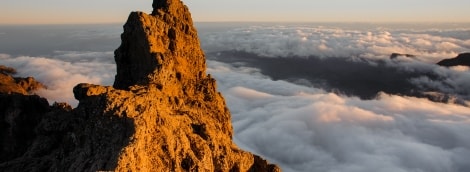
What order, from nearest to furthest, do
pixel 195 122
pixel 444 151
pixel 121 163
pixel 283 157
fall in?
pixel 121 163, pixel 195 122, pixel 283 157, pixel 444 151

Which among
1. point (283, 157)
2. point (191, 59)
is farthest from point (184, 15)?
point (283, 157)

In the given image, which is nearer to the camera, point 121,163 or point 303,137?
point 121,163

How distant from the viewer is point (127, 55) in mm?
38656

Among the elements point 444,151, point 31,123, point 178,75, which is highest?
point 178,75

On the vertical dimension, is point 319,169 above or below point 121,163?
below

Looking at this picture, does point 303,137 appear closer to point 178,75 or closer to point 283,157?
point 283,157

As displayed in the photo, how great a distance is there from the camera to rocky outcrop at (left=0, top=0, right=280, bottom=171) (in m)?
23.0

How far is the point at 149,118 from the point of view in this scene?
79.9 feet

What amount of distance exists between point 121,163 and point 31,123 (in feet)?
66.7

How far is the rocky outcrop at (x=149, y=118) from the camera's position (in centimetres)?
2302

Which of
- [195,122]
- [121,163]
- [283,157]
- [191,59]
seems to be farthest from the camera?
[283,157]

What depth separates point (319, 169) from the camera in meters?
151

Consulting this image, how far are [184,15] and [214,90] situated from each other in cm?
794

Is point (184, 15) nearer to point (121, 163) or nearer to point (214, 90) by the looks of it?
point (214, 90)
